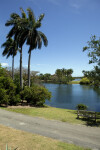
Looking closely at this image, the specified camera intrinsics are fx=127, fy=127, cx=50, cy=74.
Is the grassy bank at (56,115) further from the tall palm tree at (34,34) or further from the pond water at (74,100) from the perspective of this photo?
the tall palm tree at (34,34)

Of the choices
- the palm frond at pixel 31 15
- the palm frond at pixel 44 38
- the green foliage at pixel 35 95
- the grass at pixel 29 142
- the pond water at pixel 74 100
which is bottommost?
the pond water at pixel 74 100

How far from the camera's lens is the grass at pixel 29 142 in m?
6.27

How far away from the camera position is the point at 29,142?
22.3ft

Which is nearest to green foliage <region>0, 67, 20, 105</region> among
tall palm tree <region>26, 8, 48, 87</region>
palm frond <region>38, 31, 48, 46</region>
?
tall palm tree <region>26, 8, 48, 87</region>

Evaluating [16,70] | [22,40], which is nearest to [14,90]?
[22,40]

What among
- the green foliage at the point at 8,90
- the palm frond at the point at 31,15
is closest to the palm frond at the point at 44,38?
the palm frond at the point at 31,15

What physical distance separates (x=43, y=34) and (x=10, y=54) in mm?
14885

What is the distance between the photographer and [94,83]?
1541cm

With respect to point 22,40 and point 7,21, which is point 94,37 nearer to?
point 22,40

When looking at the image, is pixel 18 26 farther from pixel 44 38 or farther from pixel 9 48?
pixel 9 48

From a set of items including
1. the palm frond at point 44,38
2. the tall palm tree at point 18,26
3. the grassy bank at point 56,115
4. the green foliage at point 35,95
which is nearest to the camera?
the grassy bank at point 56,115

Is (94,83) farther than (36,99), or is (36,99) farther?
(36,99)

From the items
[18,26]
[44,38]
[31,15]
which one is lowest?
[44,38]

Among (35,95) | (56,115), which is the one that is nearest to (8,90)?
(35,95)
